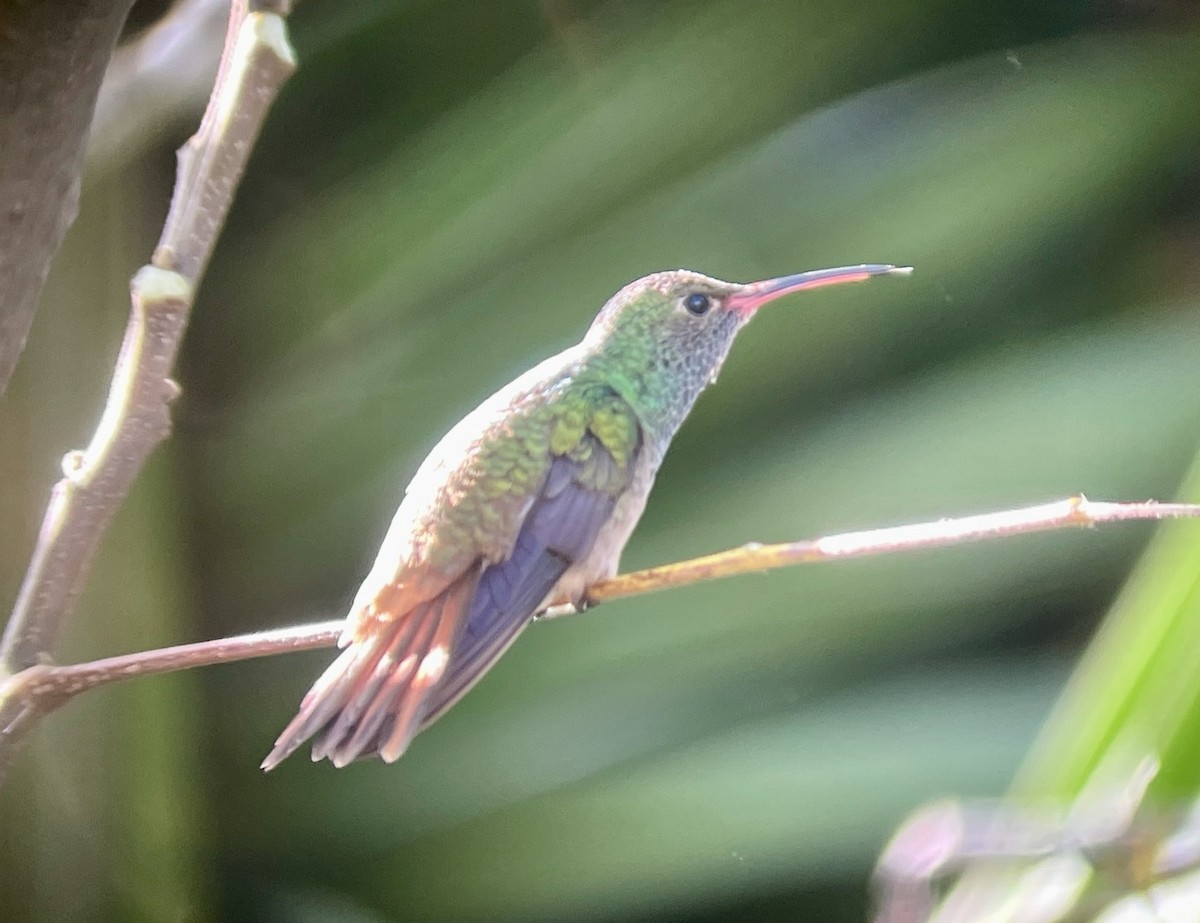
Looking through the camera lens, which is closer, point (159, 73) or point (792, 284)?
point (792, 284)

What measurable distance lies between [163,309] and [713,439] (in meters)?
0.91

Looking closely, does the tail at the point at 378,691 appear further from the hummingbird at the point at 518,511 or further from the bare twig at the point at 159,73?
the bare twig at the point at 159,73

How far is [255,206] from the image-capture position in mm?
1480

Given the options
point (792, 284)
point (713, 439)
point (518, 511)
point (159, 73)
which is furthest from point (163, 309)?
point (713, 439)

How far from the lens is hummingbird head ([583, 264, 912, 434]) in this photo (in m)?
1.04

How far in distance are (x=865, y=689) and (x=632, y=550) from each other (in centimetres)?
34

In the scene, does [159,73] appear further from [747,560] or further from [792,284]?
[747,560]

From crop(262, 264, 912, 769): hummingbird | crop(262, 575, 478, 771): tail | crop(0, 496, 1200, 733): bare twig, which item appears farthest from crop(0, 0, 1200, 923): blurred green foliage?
crop(0, 496, 1200, 733): bare twig

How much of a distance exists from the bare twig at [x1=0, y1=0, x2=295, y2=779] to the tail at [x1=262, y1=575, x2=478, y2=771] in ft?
0.59

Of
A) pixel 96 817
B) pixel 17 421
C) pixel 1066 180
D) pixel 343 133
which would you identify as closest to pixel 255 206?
pixel 343 133

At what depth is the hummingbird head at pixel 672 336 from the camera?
3.41 ft

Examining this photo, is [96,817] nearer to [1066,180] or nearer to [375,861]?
[375,861]

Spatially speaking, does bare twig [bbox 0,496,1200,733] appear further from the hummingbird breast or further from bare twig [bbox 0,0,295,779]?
the hummingbird breast

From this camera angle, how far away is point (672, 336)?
1059mm
